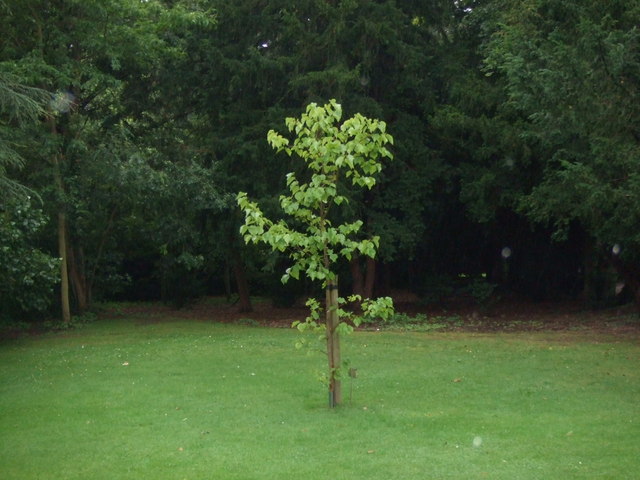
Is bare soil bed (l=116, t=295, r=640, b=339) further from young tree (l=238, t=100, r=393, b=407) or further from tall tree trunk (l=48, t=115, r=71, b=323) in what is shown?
young tree (l=238, t=100, r=393, b=407)

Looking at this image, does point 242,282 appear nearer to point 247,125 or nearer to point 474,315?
point 247,125

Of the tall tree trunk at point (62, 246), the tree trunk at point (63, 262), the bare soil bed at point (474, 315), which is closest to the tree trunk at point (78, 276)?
the tall tree trunk at point (62, 246)

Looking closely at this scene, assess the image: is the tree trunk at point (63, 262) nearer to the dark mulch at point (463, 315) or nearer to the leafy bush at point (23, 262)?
the dark mulch at point (463, 315)

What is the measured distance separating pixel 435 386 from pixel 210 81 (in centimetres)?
1373

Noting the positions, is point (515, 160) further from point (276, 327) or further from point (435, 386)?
point (435, 386)

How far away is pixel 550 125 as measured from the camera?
584 inches

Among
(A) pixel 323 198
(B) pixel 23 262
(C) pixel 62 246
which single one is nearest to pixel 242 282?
(C) pixel 62 246

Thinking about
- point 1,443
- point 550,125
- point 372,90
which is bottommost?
point 1,443

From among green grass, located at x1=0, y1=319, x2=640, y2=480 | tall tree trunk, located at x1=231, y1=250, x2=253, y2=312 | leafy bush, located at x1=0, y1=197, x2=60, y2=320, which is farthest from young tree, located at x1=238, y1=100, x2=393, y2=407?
tall tree trunk, located at x1=231, y1=250, x2=253, y2=312

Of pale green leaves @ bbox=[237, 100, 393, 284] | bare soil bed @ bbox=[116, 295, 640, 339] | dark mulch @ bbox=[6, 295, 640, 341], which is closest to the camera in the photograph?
pale green leaves @ bbox=[237, 100, 393, 284]

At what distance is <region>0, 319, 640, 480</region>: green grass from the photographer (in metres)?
7.57

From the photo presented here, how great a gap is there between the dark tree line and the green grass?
430 centimetres

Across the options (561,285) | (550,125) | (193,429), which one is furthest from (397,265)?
(193,429)

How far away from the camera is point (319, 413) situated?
966cm
